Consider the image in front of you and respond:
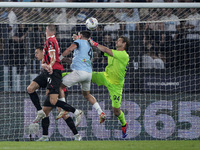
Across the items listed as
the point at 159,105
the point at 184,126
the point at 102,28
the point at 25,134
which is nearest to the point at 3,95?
the point at 25,134

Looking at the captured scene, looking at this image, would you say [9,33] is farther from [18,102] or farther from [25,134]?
[25,134]

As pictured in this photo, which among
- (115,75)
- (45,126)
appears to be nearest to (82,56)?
(115,75)

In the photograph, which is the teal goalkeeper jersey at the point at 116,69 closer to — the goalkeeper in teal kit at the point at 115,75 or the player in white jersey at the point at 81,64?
the goalkeeper in teal kit at the point at 115,75

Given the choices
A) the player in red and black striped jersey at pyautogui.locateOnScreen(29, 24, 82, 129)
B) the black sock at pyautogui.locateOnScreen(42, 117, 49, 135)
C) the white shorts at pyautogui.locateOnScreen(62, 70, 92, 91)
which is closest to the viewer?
the player in red and black striped jersey at pyautogui.locateOnScreen(29, 24, 82, 129)

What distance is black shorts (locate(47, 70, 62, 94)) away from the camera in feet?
25.7

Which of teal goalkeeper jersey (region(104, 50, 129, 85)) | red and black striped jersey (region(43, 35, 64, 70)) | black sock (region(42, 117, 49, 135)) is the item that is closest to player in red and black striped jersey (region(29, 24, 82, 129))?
red and black striped jersey (region(43, 35, 64, 70))

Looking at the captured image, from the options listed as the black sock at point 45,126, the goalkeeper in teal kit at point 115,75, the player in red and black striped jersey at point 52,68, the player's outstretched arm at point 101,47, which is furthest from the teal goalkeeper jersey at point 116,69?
the black sock at point 45,126

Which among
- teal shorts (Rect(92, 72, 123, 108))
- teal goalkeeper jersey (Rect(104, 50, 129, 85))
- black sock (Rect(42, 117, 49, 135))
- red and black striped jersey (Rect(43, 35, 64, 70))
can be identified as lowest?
black sock (Rect(42, 117, 49, 135))

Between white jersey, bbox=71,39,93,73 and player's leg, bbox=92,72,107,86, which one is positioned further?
player's leg, bbox=92,72,107,86

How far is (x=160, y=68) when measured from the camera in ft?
32.8

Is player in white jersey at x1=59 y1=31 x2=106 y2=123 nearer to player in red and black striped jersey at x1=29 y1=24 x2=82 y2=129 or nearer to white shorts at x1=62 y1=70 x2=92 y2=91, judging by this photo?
white shorts at x1=62 y1=70 x2=92 y2=91

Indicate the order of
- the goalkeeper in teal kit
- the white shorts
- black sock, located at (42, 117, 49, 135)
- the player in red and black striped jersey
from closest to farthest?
the player in red and black striped jersey
the white shorts
black sock, located at (42, 117, 49, 135)
the goalkeeper in teal kit

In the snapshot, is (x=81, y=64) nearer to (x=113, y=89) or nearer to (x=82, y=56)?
(x=82, y=56)

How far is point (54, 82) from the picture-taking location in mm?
7852
